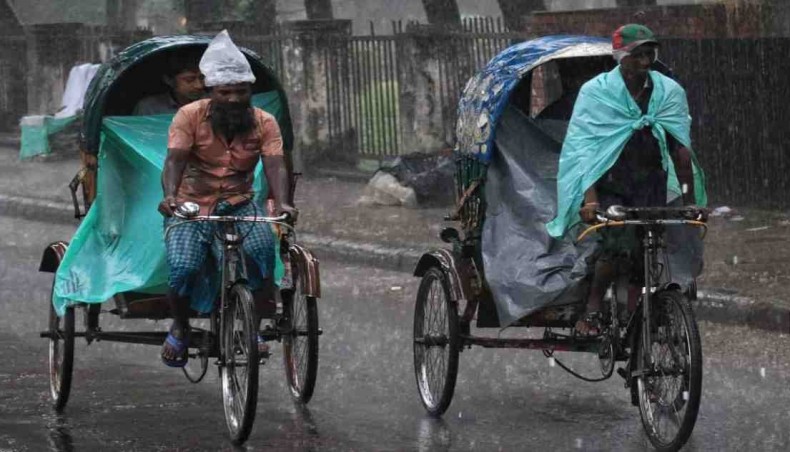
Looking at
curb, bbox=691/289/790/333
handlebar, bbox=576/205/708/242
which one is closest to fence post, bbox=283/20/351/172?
curb, bbox=691/289/790/333

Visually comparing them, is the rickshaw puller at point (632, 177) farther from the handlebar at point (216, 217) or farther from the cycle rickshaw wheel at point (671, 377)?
the handlebar at point (216, 217)

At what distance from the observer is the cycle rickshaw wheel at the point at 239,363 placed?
7473 mm

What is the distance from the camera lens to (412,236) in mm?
15562

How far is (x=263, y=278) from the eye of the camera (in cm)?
828

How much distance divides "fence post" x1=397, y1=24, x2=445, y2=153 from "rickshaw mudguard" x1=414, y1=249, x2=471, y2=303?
1115 centimetres

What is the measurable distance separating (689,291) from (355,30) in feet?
146

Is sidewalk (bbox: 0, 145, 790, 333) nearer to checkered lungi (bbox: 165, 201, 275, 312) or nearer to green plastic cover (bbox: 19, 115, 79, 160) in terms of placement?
green plastic cover (bbox: 19, 115, 79, 160)

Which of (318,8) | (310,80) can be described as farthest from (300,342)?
(318,8)

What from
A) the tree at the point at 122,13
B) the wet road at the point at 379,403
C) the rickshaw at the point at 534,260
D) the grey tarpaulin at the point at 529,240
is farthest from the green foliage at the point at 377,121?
the tree at the point at 122,13

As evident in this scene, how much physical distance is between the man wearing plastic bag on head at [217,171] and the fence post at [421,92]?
11.6 meters

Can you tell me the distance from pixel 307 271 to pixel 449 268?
0.69 meters

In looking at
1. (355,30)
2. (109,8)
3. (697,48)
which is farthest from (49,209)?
(355,30)

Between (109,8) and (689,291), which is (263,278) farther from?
(109,8)

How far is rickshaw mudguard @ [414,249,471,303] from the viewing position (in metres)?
8.24
